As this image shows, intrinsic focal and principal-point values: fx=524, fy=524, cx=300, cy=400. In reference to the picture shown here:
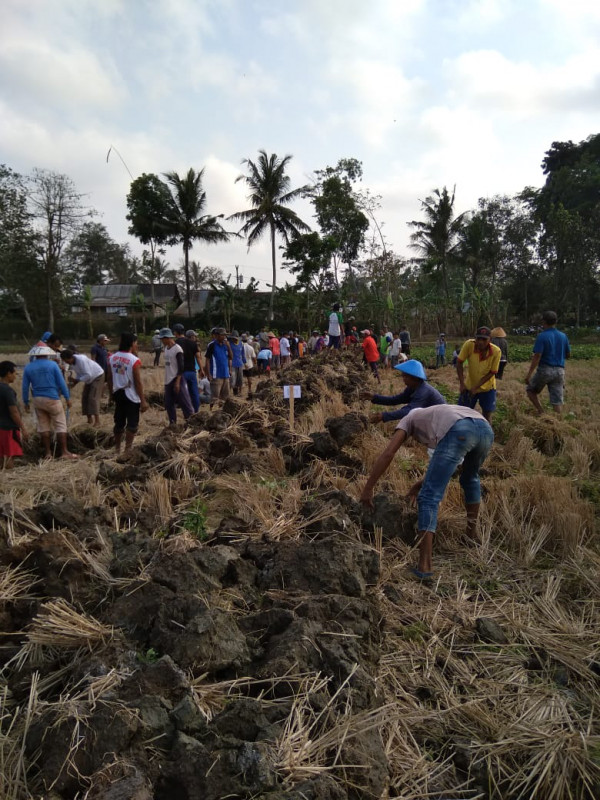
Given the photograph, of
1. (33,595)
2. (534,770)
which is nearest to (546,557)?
(534,770)

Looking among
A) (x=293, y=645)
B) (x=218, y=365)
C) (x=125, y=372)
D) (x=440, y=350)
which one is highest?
(x=125, y=372)

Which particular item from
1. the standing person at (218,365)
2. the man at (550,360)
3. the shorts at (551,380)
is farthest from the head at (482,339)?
the standing person at (218,365)

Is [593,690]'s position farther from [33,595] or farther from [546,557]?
[33,595]

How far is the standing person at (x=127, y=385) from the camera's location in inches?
275

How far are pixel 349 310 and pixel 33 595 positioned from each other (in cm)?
3682

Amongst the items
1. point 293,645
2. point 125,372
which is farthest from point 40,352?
point 293,645

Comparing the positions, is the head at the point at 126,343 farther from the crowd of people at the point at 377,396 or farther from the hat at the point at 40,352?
the hat at the point at 40,352

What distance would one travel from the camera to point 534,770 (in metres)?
2.21

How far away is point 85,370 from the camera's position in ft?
29.9

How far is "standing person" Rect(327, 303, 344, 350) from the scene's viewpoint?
1605cm

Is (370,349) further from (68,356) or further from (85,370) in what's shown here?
(68,356)

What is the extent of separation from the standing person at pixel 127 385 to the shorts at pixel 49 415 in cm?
76

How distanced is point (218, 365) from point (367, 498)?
700cm

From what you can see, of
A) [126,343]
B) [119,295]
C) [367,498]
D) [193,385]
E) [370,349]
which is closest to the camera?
[367,498]
